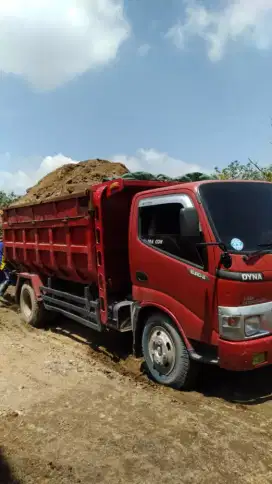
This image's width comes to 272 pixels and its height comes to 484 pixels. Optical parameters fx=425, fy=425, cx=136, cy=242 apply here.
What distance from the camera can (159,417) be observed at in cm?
404

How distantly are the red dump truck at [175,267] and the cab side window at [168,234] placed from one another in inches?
0.4

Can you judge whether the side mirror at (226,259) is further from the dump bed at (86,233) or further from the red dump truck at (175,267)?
the dump bed at (86,233)

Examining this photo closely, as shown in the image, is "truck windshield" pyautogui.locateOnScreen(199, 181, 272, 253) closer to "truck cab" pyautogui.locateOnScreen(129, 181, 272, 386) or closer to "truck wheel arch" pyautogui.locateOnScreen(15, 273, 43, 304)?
"truck cab" pyautogui.locateOnScreen(129, 181, 272, 386)

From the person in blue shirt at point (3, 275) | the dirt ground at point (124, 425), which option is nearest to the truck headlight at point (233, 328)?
the dirt ground at point (124, 425)

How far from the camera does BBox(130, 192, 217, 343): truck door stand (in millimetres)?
4230

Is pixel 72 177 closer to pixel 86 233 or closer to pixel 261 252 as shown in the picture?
pixel 86 233

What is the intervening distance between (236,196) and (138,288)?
1.64 m

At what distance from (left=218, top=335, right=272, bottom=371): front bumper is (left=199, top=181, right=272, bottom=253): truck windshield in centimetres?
87

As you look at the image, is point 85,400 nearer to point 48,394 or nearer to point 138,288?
point 48,394

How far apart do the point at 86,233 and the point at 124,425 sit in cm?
272

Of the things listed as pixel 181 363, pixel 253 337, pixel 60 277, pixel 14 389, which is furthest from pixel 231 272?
pixel 60 277

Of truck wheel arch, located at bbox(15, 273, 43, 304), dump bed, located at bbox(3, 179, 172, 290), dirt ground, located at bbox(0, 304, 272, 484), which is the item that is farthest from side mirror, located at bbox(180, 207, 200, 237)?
truck wheel arch, located at bbox(15, 273, 43, 304)

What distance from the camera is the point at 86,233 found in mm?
5855

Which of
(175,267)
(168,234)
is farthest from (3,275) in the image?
(175,267)
